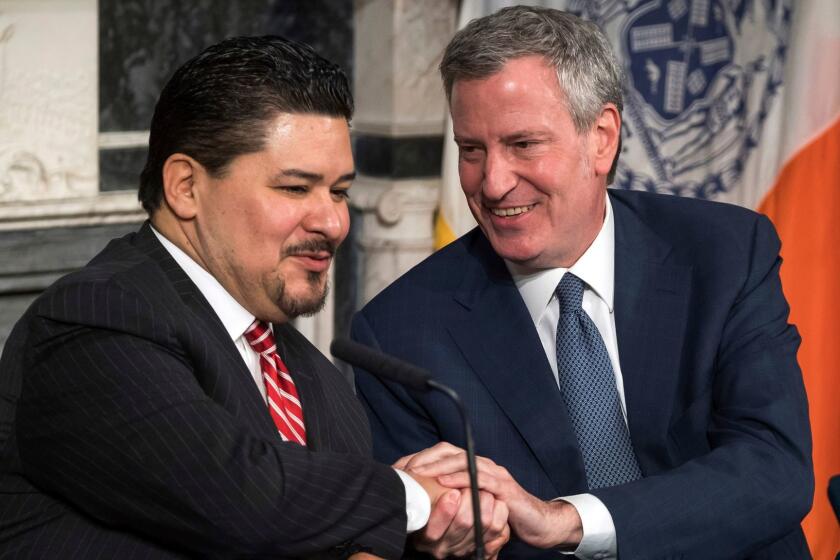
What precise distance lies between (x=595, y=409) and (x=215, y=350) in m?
0.83

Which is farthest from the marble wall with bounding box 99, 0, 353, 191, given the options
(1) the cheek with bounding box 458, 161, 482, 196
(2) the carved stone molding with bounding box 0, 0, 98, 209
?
(1) the cheek with bounding box 458, 161, 482, 196

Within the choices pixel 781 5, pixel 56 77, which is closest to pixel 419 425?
pixel 56 77

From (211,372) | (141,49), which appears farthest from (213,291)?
(141,49)

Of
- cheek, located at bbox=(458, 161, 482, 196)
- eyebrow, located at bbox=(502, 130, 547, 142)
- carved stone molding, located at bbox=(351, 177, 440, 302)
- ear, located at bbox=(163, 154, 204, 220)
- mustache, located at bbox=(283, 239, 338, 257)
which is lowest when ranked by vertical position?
carved stone molding, located at bbox=(351, 177, 440, 302)

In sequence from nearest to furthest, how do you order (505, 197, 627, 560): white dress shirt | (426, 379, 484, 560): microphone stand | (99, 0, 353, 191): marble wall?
(426, 379, 484, 560): microphone stand
(505, 197, 627, 560): white dress shirt
(99, 0, 353, 191): marble wall

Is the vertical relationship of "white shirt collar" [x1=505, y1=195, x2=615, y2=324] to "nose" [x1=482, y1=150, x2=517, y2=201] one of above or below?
below

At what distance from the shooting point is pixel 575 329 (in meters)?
2.72

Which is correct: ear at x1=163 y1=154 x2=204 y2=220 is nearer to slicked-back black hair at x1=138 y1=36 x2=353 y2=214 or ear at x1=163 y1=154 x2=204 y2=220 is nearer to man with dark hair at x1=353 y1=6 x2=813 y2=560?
slicked-back black hair at x1=138 y1=36 x2=353 y2=214

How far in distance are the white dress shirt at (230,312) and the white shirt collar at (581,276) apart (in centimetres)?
61

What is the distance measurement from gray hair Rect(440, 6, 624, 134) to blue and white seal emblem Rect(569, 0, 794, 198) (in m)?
1.62

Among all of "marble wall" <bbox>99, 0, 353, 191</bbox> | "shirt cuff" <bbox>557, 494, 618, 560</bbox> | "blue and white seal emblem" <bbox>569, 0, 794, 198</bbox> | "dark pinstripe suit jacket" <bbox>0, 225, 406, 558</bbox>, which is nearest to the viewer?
"dark pinstripe suit jacket" <bbox>0, 225, 406, 558</bbox>

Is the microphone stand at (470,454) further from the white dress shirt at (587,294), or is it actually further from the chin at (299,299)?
the white dress shirt at (587,294)

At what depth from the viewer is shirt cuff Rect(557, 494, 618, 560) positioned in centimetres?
244

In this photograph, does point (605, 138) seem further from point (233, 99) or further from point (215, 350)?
point (215, 350)
